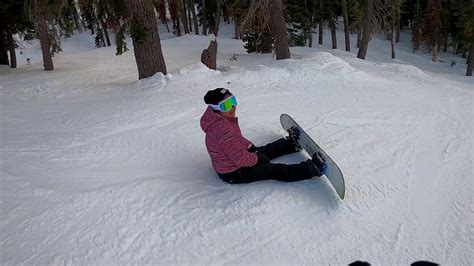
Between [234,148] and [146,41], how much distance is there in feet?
19.3

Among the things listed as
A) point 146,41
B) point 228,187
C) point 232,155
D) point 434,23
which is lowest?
point 434,23

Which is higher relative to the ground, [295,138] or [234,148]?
[234,148]

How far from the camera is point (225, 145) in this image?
4074 mm

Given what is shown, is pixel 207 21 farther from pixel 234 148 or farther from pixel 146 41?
pixel 234 148

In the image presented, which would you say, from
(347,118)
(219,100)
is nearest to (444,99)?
(347,118)

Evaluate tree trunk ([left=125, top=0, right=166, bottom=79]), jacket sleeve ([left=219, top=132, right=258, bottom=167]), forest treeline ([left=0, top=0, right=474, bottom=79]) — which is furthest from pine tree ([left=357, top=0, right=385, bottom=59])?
jacket sleeve ([left=219, top=132, right=258, bottom=167])

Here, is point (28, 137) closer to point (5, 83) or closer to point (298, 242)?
point (298, 242)

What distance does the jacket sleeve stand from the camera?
4.06 m

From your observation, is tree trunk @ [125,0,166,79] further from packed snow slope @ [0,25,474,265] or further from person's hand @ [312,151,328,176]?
person's hand @ [312,151,328,176]

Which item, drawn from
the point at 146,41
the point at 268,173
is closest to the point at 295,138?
the point at 268,173

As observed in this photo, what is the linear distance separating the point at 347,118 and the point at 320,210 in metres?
3.02

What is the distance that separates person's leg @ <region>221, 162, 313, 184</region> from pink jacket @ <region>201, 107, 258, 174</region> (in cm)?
9

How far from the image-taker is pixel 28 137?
5918 mm

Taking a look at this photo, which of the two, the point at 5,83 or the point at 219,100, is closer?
the point at 219,100
